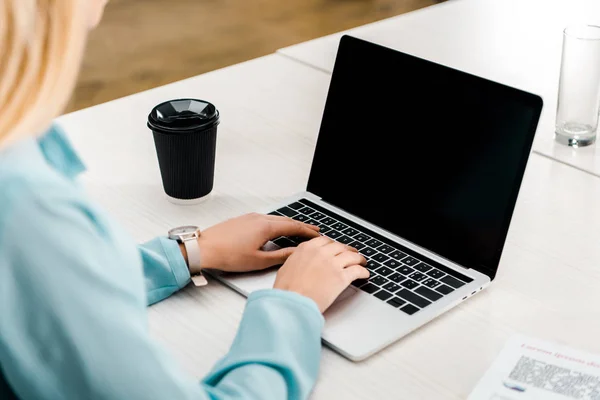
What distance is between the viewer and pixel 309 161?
1442mm

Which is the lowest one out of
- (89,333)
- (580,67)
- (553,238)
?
(553,238)

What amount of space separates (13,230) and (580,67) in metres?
1.12

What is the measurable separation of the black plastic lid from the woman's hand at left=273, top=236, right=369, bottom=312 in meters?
0.29

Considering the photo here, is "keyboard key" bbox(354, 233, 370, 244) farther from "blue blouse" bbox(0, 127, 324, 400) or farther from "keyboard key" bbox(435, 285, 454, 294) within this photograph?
"blue blouse" bbox(0, 127, 324, 400)

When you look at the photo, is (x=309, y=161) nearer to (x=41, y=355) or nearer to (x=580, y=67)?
(x=580, y=67)

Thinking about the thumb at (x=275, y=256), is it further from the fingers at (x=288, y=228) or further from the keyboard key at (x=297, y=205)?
the keyboard key at (x=297, y=205)

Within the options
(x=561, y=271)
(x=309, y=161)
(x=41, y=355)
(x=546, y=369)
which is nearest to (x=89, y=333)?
(x=41, y=355)

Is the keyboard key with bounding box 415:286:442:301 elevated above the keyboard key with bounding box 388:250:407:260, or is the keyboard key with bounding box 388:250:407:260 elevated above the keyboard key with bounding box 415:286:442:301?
the keyboard key with bounding box 388:250:407:260

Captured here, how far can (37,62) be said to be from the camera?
2.11 ft

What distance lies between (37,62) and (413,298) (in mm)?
569

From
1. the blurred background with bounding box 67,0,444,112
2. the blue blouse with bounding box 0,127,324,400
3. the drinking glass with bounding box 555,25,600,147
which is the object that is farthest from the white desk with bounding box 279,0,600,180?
the blurred background with bounding box 67,0,444,112

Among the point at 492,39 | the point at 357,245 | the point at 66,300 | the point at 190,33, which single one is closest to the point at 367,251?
the point at 357,245

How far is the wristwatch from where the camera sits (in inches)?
43.3

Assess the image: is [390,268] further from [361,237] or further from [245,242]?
[245,242]
